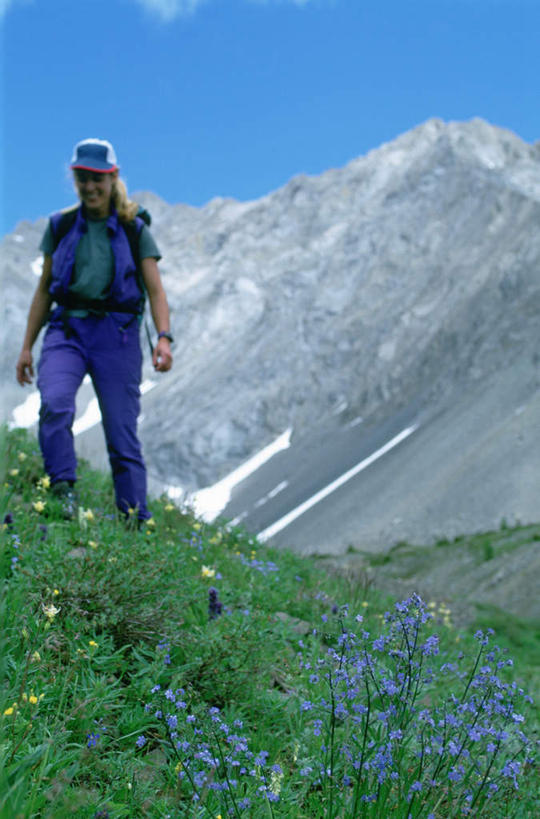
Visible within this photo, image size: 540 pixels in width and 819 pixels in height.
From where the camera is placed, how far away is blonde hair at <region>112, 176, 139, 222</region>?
18.3 feet

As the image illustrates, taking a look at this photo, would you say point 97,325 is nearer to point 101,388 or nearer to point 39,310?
point 101,388

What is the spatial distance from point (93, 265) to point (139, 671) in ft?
10.6

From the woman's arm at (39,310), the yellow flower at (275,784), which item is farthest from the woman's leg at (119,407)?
the yellow flower at (275,784)

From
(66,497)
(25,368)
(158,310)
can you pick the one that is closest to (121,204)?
(158,310)

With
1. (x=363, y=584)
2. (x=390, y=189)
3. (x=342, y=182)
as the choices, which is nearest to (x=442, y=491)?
(x=363, y=584)

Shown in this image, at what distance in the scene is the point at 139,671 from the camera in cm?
307

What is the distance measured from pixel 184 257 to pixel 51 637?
18031 centimetres

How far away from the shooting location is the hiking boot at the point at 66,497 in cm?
484

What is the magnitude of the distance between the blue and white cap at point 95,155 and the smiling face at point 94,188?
55mm

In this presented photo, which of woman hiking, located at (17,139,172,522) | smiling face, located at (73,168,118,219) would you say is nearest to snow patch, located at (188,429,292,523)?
woman hiking, located at (17,139,172,522)

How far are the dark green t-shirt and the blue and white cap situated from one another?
16.9 inches

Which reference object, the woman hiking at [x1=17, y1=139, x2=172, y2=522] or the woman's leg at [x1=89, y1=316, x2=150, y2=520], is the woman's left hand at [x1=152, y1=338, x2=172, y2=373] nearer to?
the woman hiking at [x1=17, y1=139, x2=172, y2=522]

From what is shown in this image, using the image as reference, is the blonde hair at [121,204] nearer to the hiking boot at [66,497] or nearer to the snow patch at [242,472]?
the hiking boot at [66,497]

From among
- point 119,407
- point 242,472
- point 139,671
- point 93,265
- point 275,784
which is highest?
point 93,265
